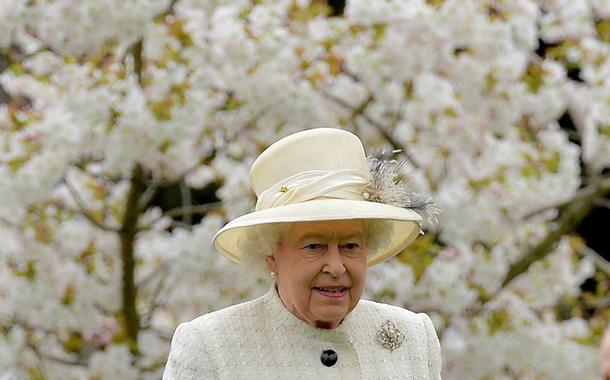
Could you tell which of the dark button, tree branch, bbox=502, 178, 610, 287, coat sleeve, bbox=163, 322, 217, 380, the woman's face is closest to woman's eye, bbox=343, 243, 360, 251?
the woman's face

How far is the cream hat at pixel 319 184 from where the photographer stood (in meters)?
2.98

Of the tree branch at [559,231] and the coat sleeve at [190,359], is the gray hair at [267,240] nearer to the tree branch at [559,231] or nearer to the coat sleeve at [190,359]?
the coat sleeve at [190,359]

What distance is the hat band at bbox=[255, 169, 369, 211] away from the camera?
119 inches

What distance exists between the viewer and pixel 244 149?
6656 mm

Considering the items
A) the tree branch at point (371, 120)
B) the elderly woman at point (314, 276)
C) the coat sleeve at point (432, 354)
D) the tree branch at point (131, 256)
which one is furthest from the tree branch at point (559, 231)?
the elderly woman at point (314, 276)

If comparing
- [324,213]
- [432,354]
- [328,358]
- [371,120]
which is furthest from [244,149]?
[324,213]

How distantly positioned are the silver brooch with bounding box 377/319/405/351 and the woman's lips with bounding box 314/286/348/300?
0.22 m

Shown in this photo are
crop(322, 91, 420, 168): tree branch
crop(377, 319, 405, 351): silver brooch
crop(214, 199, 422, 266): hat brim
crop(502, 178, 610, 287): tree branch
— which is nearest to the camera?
crop(214, 199, 422, 266): hat brim

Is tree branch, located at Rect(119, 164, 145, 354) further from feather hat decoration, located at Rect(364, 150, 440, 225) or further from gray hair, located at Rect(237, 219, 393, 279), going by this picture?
feather hat decoration, located at Rect(364, 150, 440, 225)

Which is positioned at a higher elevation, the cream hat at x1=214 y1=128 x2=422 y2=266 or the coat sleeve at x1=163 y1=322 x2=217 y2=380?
the cream hat at x1=214 y1=128 x2=422 y2=266

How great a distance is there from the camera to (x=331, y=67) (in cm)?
654

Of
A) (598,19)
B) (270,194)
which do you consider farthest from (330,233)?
(598,19)

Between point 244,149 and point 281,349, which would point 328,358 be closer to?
point 281,349

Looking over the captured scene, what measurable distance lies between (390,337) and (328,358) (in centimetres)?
16
